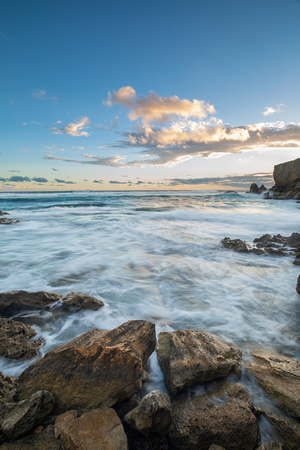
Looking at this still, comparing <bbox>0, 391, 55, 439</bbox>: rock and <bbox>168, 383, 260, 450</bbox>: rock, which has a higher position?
<bbox>0, 391, 55, 439</bbox>: rock

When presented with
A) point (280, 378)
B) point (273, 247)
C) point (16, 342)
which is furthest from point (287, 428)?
point (273, 247)

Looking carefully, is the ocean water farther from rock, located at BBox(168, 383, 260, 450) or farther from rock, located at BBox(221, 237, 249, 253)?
rock, located at BBox(168, 383, 260, 450)

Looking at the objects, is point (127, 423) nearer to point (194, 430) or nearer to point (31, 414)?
point (194, 430)

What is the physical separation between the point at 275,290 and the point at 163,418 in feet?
12.4

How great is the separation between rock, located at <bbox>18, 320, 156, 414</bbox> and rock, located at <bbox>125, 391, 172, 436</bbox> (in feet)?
0.77

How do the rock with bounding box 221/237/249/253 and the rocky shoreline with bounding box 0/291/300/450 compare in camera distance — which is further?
the rock with bounding box 221/237/249/253

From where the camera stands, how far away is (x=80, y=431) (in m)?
1.44

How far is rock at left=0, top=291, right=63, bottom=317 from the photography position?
342 centimetres

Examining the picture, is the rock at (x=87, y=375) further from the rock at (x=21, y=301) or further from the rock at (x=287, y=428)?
the rock at (x=21, y=301)

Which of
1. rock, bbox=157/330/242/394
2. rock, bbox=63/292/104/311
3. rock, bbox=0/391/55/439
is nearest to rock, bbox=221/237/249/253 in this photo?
rock, bbox=157/330/242/394

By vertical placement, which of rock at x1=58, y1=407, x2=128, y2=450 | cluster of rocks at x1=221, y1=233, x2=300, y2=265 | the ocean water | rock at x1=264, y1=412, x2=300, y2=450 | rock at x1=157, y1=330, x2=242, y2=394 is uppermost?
rock at x1=58, y1=407, x2=128, y2=450

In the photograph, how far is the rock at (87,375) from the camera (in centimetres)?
173

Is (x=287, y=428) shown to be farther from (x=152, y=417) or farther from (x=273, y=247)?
(x=273, y=247)

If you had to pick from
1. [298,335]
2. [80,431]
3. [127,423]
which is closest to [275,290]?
[298,335]
